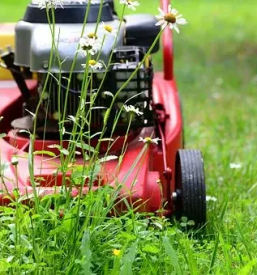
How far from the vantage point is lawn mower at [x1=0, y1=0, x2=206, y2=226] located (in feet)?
8.16

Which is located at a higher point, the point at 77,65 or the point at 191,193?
the point at 77,65

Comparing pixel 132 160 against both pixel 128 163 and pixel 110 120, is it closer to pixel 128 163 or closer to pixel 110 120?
pixel 128 163

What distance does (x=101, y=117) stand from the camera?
2.71 meters

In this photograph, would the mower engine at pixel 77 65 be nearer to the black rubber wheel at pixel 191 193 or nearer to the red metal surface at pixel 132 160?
the red metal surface at pixel 132 160

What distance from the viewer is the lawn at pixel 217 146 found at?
2119 millimetres

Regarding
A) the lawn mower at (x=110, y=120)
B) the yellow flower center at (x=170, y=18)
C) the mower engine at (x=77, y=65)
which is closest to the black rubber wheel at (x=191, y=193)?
the lawn mower at (x=110, y=120)

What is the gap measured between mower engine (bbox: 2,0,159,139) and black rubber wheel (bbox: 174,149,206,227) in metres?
0.22

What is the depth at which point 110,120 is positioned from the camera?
2.70 m

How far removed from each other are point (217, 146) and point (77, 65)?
1.51 m

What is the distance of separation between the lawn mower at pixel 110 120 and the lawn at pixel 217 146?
0.48 feet

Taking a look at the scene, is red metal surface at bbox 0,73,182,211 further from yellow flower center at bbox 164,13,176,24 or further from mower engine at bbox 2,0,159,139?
yellow flower center at bbox 164,13,176,24

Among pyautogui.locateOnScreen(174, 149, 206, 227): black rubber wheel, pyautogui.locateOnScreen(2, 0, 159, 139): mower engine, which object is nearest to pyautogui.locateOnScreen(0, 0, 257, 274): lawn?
pyautogui.locateOnScreen(174, 149, 206, 227): black rubber wheel

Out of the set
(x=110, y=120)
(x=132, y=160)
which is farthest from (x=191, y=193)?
(x=110, y=120)

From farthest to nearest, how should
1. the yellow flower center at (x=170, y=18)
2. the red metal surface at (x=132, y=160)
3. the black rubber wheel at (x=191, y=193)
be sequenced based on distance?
the black rubber wheel at (x=191, y=193) → the red metal surface at (x=132, y=160) → the yellow flower center at (x=170, y=18)
